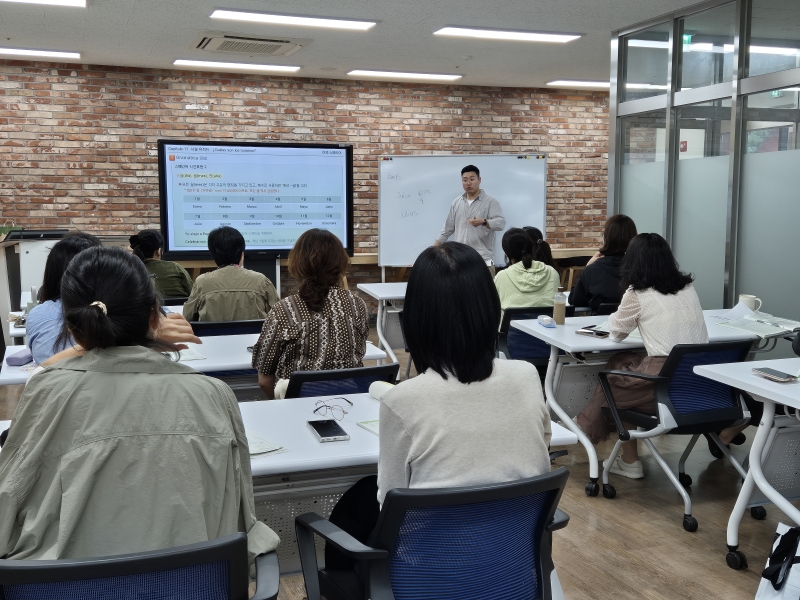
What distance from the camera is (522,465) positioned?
1624mm

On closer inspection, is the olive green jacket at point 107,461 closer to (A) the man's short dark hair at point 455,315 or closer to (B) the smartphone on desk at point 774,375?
(A) the man's short dark hair at point 455,315

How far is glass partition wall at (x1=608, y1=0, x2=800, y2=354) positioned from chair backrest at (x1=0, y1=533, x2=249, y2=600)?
4.78m

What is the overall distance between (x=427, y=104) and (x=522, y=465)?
7.86 metres

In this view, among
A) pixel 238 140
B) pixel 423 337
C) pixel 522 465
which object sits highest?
pixel 238 140

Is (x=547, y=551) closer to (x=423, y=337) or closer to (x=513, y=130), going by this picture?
(x=423, y=337)

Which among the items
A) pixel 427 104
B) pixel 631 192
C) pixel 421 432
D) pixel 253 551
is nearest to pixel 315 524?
pixel 253 551

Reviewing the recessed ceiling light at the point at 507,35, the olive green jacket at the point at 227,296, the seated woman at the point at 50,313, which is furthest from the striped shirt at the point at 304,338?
the recessed ceiling light at the point at 507,35

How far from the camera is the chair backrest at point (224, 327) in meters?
3.85

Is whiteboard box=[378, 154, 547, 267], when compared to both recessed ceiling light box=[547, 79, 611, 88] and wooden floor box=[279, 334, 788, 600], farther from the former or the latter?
wooden floor box=[279, 334, 788, 600]

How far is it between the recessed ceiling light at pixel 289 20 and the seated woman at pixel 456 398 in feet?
15.7

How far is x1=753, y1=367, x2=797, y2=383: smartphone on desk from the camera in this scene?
2748 mm

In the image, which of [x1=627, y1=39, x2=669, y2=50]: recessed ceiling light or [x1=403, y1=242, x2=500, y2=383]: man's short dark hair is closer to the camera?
[x1=403, y1=242, x2=500, y2=383]: man's short dark hair

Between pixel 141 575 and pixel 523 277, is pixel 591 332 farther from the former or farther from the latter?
pixel 141 575

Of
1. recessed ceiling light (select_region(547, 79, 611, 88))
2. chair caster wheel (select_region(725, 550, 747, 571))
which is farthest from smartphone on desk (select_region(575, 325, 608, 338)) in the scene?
recessed ceiling light (select_region(547, 79, 611, 88))
